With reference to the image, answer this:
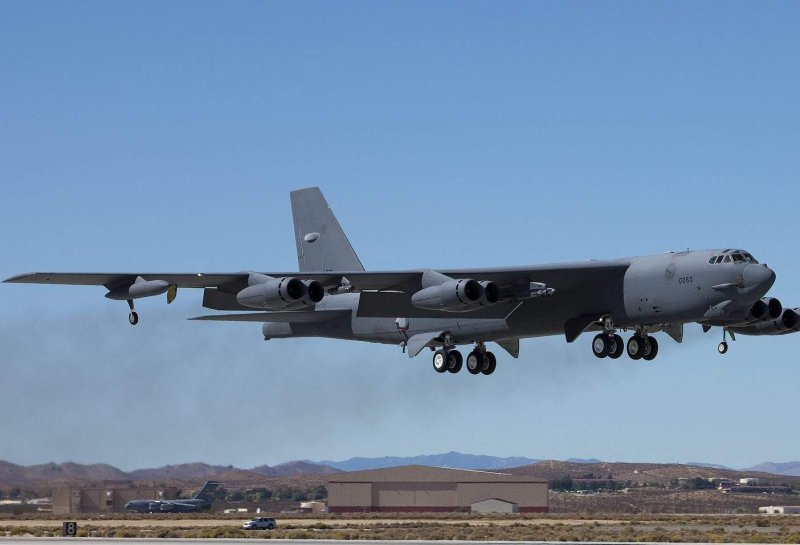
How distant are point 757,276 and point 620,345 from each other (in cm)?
614

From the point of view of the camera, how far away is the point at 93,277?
140 feet

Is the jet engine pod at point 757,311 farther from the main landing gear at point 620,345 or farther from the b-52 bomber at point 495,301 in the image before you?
the main landing gear at point 620,345

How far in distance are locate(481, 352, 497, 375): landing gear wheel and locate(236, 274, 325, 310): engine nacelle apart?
1121 cm

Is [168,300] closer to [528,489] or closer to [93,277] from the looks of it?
[93,277]

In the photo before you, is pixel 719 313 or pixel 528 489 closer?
pixel 719 313

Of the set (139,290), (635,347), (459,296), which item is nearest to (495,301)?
(459,296)

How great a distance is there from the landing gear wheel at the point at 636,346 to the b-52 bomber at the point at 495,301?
4 centimetres

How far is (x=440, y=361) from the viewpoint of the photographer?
4981 centimetres

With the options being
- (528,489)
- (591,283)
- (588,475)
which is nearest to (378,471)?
Answer: (528,489)

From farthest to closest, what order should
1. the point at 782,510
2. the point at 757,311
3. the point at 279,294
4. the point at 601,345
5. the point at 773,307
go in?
1. the point at 782,510
2. the point at 773,307
3. the point at 601,345
4. the point at 757,311
5. the point at 279,294

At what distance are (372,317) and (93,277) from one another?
11.4 m

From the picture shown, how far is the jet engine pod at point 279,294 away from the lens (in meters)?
40.2

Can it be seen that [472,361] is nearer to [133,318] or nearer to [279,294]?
[279,294]

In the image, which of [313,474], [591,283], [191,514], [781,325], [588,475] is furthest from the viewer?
[588,475]
